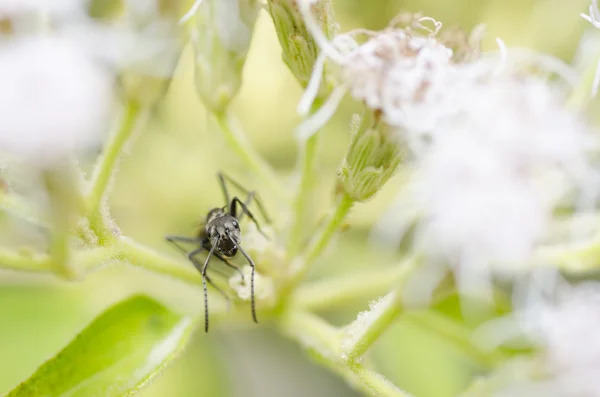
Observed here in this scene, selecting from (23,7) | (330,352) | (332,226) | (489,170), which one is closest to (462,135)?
(489,170)

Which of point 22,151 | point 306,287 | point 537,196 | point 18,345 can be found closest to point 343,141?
point 306,287

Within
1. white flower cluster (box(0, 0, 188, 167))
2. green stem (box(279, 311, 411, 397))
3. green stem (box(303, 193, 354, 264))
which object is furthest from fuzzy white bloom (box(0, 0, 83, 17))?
green stem (box(279, 311, 411, 397))

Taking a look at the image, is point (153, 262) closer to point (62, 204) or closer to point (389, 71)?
point (62, 204)

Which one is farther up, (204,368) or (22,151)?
(22,151)

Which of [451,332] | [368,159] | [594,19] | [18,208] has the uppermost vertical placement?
[594,19]

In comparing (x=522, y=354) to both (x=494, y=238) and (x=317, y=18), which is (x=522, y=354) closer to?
(x=494, y=238)

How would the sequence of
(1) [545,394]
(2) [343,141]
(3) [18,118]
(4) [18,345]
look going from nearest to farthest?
(3) [18,118] → (1) [545,394] → (4) [18,345] → (2) [343,141]

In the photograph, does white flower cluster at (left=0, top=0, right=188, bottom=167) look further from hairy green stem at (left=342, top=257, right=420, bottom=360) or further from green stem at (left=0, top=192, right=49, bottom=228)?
hairy green stem at (left=342, top=257, right=420, bottom=360)
